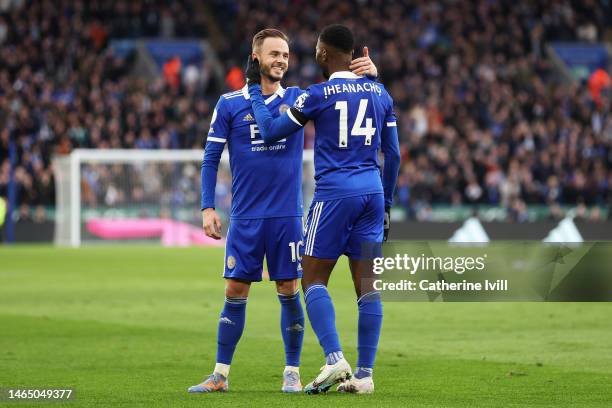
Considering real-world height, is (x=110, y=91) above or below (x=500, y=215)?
above

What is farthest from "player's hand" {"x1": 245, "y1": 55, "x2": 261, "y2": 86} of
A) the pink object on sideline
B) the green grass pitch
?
the pink object on sideline

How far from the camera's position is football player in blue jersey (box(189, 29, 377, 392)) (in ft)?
28.0

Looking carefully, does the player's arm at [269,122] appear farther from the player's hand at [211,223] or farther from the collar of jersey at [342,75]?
the player's hand at [211,223]

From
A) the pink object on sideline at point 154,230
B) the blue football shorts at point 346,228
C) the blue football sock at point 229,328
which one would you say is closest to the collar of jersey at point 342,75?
the blue football shorts at point 346,228

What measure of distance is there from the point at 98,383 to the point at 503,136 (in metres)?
29.2

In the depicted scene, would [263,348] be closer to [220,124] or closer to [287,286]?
[287,286]

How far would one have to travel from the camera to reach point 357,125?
8117 mm

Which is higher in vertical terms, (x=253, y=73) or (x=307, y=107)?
(x=253, y=73)

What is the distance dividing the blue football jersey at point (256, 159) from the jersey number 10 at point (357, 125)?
25.0 inches

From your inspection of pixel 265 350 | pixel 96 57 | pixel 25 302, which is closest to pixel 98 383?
pixel 265 350

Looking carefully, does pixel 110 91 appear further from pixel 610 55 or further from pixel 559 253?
pixel 559 253

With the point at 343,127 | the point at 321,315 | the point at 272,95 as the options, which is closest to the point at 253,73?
the point at 272,95

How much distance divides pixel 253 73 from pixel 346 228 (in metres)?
1.24

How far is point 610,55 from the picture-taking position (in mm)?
44250
